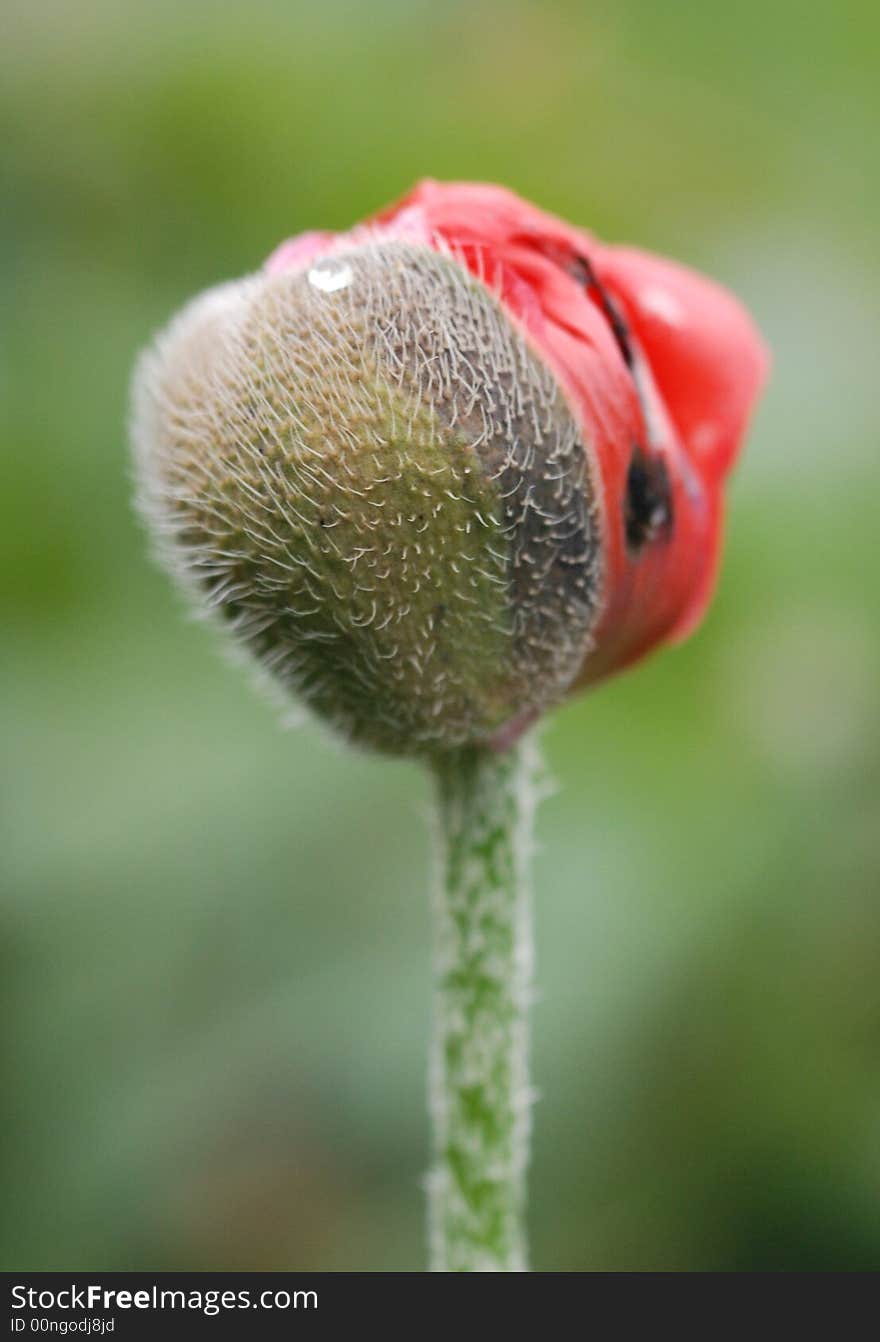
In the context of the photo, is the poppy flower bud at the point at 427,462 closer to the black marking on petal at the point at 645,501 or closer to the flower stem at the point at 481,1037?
the black marking on petal at the point at 645,501

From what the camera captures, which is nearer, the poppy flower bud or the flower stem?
the poppy flower bud

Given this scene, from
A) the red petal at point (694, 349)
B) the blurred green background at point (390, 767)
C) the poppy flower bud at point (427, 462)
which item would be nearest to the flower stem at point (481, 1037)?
the poppy flower bud at point (427, 462)

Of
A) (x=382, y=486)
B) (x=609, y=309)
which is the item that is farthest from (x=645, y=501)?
(x=382, y=486)

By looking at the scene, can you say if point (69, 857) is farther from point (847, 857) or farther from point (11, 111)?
point (11, 111)

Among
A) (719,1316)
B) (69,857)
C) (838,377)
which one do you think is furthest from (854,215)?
(719,1316)

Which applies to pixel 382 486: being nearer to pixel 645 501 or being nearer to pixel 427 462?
pixel 427 462

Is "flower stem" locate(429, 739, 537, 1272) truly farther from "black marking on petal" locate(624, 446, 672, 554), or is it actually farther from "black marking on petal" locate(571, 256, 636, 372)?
"black marking on petal" locate(571, 256, 636, 372)

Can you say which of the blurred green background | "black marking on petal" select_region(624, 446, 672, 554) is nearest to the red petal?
"black marking on petal" select_region(624, 446, 672, 554)
